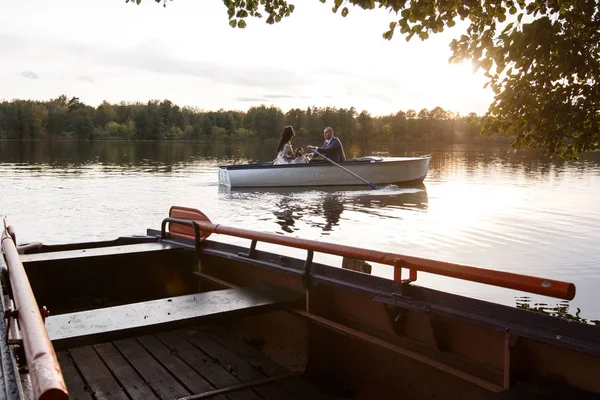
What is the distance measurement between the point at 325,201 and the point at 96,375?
14.0 metres

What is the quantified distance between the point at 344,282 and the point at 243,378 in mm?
975

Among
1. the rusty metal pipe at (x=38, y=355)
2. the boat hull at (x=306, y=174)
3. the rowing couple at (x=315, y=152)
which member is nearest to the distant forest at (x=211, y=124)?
the boat hull at (x=306, y=174)

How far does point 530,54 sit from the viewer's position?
6.55 metres

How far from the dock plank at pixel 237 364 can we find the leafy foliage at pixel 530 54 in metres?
4.62

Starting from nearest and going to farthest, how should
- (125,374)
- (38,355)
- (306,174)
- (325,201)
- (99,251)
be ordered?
1. (38,355)
2. (125,374)
3. (99,251)
4. (325,201)
5. (306,174)

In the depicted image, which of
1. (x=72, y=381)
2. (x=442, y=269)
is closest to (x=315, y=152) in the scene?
(x=72, y=381)

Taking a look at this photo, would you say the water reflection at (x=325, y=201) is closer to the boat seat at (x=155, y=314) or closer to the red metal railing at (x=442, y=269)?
the boat seat at (x=155, y=314)

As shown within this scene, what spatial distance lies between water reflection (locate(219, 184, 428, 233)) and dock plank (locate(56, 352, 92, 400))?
27.2 feet

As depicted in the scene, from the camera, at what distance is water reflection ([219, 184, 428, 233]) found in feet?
46.1

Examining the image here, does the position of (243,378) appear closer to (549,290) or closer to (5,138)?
(549,290)

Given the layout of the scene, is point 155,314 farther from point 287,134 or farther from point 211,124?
point 211,124

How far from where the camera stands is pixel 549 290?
93.4 inches

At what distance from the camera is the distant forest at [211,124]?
118m

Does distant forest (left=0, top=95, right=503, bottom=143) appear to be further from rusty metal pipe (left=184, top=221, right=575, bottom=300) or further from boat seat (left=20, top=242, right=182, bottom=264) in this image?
rusty metal pipe (left=184, top=221, right=575, bottom=300)
